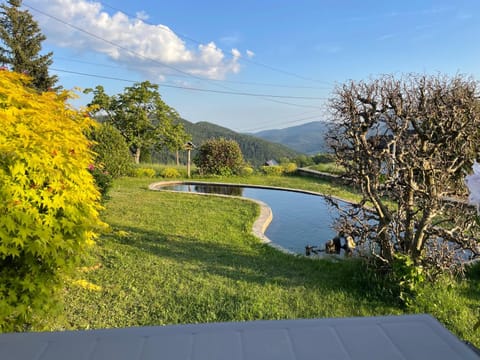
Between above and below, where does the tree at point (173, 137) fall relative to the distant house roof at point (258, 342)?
above

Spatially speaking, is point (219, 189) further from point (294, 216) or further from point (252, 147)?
point (252, 147)

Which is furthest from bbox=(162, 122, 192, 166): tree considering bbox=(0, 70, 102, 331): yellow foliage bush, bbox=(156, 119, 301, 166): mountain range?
bbox=(156, 119, 301, 166): mountain range

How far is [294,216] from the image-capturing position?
9.07 metres

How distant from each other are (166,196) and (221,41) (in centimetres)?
1440

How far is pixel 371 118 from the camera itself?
14.1 feet

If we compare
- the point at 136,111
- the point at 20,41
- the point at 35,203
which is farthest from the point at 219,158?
the point at 35,203

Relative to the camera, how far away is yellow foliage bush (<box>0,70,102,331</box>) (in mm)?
2578

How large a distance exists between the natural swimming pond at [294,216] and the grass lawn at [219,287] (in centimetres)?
92

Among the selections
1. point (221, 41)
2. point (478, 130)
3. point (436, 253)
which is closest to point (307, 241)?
point (436, 253)

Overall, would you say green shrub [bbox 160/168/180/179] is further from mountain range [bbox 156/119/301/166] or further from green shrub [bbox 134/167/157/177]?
mountain range [bbox 156/119/301/166]

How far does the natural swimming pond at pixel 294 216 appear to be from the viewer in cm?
698

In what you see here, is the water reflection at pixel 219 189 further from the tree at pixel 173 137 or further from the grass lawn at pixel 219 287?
the tree at pixel 173 137

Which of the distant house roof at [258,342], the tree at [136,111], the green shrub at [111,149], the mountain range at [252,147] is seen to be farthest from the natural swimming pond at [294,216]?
the mountain range at [252,147]

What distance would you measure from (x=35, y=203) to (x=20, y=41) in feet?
69.6
